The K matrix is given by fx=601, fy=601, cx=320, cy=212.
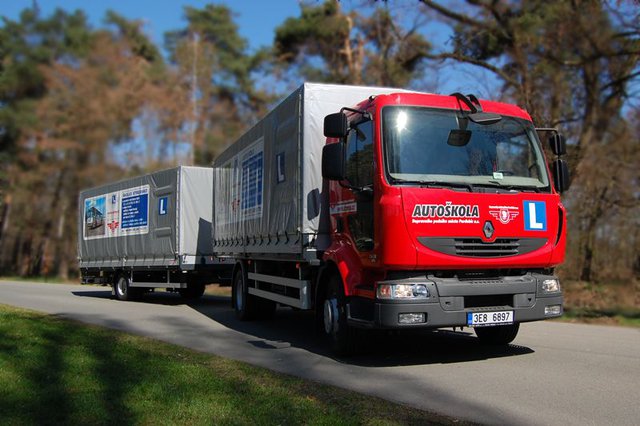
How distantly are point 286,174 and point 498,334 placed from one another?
3.83 metres

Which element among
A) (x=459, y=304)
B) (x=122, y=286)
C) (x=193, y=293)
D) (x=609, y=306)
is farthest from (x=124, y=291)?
(x=459, y=304)

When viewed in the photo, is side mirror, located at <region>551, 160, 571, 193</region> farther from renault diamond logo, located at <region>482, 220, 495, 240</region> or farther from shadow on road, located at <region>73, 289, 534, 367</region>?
shadow on road, located at <region>73, 289, 534, 367</region>

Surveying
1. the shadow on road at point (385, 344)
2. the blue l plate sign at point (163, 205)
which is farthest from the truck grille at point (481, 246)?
the blue l plate sign at point (163, 205)

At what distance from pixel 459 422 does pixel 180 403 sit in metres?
2.38

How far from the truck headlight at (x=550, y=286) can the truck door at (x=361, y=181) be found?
2213 mm

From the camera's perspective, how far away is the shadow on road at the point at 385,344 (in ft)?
25.3

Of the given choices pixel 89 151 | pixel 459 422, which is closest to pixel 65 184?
pixel 89 151

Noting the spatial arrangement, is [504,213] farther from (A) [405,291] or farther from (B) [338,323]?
(B) [338,323]

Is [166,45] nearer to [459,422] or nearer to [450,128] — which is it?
[450,128]

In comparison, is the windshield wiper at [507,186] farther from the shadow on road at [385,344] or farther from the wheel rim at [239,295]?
the wheel rim at [239,295]

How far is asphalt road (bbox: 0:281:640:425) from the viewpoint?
214 inches

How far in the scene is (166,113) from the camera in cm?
3550

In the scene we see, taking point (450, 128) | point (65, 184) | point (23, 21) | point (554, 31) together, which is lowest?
point (450, 128)

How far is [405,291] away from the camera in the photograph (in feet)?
21.7
